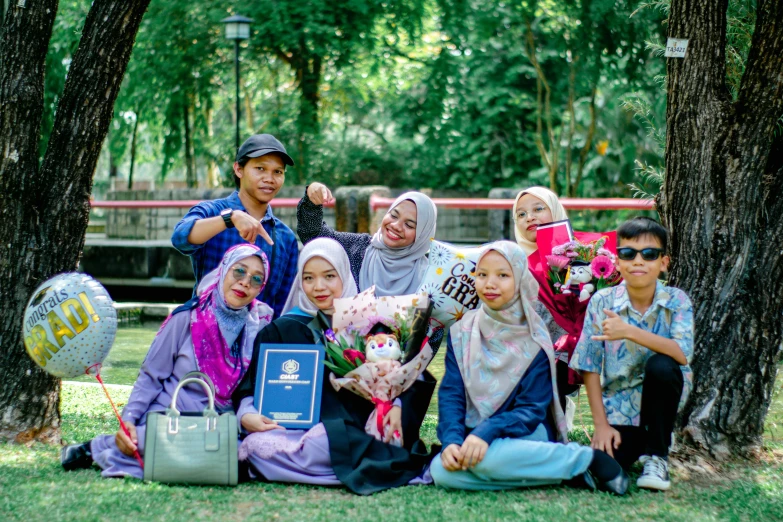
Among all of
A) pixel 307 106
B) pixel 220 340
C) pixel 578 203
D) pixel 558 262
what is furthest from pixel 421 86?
pixel 220 340

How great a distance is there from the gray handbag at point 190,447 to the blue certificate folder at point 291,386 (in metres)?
0.29

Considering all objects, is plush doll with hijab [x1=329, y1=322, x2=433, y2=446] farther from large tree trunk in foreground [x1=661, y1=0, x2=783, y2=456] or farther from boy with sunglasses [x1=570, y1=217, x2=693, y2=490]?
large tree trunk in foreground [x1=661, y1=0, x2=783, y2=456]

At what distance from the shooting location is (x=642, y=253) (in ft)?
12.3

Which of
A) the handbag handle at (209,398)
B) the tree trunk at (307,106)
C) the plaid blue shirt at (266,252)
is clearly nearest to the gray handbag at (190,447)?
the handbag handle at (209,398)

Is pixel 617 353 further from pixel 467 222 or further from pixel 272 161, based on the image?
pixel 467 222

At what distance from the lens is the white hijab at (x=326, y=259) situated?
13.3ft

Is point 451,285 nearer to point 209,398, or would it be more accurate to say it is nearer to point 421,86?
point 209,398

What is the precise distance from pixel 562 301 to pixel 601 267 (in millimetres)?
259

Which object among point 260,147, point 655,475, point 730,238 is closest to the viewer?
point 655,475

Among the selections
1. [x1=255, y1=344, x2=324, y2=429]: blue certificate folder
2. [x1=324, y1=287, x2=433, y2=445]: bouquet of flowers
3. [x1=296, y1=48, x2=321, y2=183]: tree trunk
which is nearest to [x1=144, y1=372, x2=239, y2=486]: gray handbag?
[x1=255, y1=344, x2=324, y2=429]: blue certificate folder

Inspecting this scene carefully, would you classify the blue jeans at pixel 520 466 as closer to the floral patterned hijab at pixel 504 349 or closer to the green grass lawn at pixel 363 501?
Answer: the green grass lawn at pixel 363 501

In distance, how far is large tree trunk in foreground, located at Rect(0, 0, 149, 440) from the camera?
4395mm

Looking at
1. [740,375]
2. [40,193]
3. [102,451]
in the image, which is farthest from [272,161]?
[740,375]

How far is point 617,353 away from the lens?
12.6 feet
